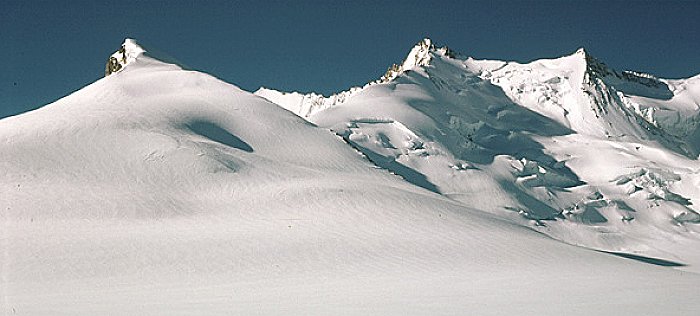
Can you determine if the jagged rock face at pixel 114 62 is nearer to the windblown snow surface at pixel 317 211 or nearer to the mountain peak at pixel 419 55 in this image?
the windblown snow surface at pixel 317 211

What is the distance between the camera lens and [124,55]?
2282 inches

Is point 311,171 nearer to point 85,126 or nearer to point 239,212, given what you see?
point 239,212

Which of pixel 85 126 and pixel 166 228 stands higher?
pixel 85 126

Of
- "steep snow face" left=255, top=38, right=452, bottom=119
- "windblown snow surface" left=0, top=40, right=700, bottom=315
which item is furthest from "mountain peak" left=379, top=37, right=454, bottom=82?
"windblown snow surface" left=0, top=40, right=700, bottom=315

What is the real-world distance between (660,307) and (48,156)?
83.0 feet

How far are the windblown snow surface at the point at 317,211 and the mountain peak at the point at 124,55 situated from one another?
85 cm

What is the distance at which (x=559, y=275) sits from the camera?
1534cm

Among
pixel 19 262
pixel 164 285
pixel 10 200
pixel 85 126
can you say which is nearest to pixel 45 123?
pixel 85 126

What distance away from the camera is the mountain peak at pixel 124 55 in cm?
5594

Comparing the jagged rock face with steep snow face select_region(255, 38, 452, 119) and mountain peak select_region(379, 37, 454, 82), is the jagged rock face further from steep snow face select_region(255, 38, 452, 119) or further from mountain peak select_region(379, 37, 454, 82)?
mountain peak select_region(379, 37, 454, 82)

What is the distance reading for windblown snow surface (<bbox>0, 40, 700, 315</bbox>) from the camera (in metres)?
12.4

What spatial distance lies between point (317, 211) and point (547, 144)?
46189mm

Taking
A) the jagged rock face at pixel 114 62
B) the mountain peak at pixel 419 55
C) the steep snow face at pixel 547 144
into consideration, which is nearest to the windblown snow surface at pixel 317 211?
the steep snow face at pixel 547 144

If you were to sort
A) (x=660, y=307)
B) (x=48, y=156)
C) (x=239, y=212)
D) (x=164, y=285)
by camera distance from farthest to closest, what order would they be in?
(x=48, y=156), (x=239, y=212), (x=164, y=285), (x=660, y=307)
